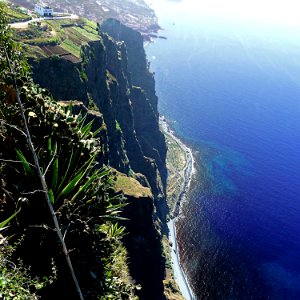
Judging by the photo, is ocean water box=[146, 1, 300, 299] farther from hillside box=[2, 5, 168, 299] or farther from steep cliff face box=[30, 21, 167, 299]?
steep cliff face box=[30, 21, 167, 299]

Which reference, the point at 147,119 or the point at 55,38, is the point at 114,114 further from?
the point at 147,119

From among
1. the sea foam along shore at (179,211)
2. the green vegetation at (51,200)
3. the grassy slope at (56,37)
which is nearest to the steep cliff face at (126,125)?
the grassy slope at (56,37)

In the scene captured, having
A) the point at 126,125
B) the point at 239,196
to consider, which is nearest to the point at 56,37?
the point at 126,125

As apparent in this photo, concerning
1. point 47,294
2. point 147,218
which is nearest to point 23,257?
point 47,294

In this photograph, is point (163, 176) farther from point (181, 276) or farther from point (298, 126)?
point (298, 126)

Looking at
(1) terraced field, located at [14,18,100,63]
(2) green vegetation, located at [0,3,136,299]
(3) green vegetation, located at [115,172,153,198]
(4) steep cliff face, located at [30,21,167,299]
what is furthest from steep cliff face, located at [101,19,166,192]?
(2) green vegetation, located at [0,3,136,299]

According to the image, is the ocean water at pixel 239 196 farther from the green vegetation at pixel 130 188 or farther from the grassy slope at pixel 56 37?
the grassy slope at pixel 56 37

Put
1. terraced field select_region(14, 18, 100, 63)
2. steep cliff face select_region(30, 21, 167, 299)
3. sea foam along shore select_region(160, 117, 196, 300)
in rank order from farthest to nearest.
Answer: sea foam along shore select_region(160, 117, 196, 300), terraced field select_region(14, 18, 100, 63), steep cliff face select_region(30, 21, 167, 299)
